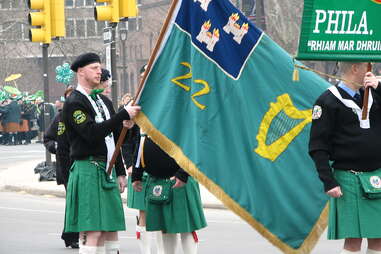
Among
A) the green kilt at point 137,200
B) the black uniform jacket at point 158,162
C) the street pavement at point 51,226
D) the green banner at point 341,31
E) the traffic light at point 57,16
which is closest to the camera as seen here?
the green banner at point 341,31

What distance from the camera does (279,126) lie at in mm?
8469

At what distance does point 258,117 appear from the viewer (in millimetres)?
8406

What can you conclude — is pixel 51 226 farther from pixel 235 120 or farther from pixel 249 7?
pixel 249 7

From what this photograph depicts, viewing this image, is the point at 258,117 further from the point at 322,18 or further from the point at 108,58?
the point at 108,58

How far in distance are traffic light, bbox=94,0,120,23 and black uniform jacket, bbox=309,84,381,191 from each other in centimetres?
1219

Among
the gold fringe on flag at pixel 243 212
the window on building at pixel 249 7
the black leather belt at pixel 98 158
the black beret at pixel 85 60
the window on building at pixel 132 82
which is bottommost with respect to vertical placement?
the window on building at pixel 132 82

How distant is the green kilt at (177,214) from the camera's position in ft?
31.5

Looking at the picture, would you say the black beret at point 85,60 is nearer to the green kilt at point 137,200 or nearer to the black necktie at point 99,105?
the black necktie at point 99,105

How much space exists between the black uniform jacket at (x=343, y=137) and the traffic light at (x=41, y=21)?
598 inches

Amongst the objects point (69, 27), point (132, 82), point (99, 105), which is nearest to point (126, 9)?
point (99, 105)

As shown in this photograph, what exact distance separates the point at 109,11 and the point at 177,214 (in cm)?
1064

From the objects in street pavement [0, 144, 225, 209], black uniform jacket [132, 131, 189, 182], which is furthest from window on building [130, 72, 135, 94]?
black uniform jacket [132, 131, 189, 182]

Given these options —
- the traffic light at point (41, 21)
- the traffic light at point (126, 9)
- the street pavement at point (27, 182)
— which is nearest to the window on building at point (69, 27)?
the street pavement at point (27, 182)

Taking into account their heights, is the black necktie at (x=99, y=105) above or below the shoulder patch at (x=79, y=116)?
above
